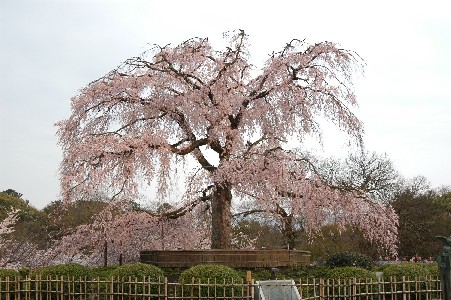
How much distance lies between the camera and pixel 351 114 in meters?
20.2

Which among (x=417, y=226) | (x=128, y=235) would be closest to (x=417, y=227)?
(x=417, y=226)

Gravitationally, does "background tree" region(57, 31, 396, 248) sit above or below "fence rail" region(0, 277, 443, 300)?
above

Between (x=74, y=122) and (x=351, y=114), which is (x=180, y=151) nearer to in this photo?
(x=74, y=122)

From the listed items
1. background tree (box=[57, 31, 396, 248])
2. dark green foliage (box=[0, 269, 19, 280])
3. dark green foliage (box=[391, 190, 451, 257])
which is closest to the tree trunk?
background tree (box=[57, 31, 396, 248])

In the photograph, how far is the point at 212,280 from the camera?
13.4m

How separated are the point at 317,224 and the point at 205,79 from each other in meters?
6.49

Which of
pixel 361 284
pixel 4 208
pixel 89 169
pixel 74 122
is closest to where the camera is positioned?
pixel 361 284

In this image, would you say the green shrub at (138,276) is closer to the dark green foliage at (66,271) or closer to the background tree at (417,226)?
the dark green foliage at (66,271)

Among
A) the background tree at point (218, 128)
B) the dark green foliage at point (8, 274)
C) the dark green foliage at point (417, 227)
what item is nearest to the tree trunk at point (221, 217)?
the background tree at point (218, 128)

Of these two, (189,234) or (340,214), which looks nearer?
(340,214)

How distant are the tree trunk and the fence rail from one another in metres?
4.25

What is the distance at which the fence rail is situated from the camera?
41.3ft

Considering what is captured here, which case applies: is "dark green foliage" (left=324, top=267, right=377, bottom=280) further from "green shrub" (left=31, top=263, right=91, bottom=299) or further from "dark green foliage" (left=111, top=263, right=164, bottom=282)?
"green shrub" (left=31, top=263, right=91, bottom=299)

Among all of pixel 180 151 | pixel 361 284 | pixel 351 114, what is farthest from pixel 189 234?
pixel 361 284
